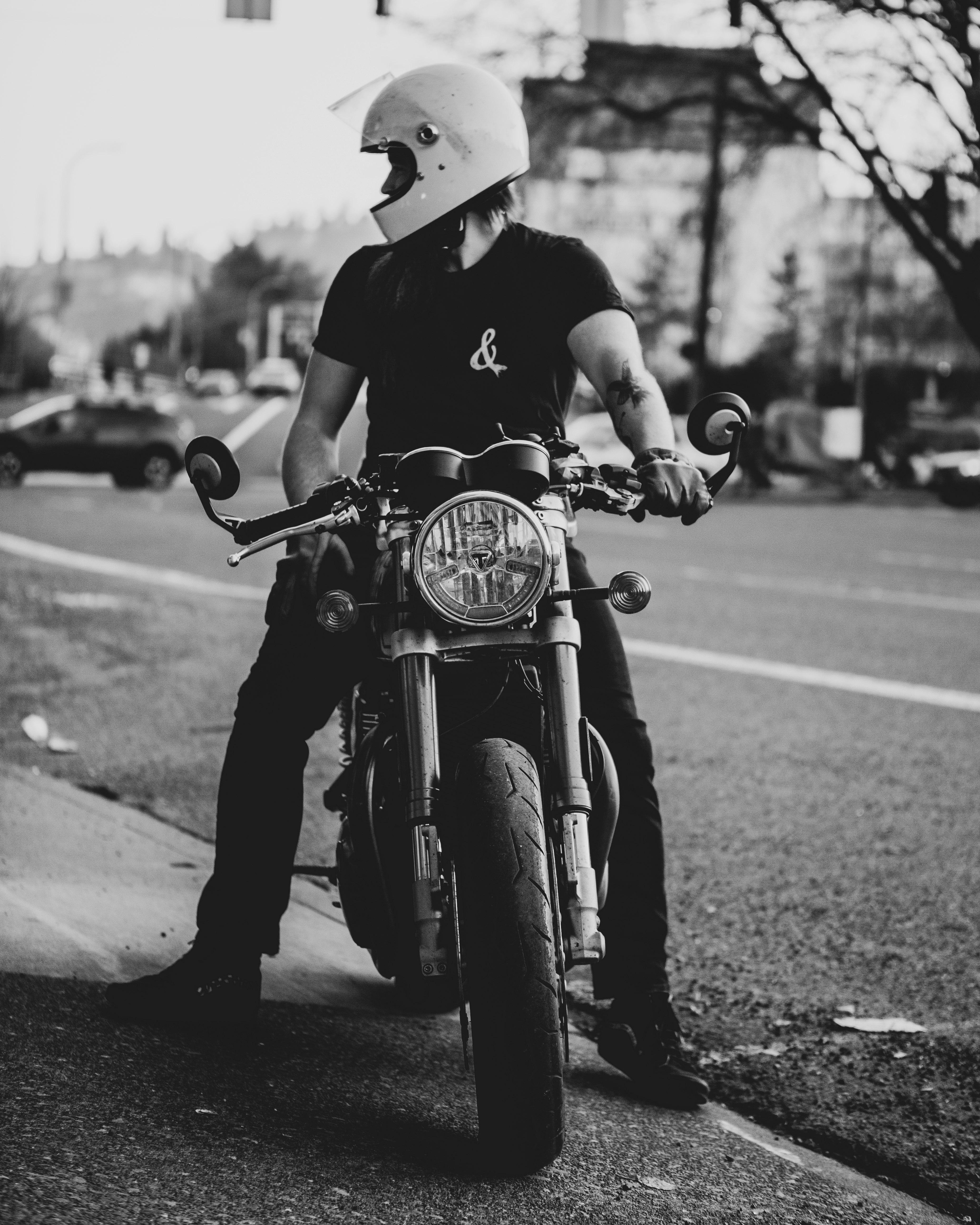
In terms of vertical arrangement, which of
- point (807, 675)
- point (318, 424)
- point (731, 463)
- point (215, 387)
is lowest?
point (807, 675)

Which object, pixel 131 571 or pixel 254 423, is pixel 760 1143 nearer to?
pixel 131 571

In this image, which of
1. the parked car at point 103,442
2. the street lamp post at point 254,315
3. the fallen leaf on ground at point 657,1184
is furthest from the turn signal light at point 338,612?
the street lamp post at point 254,315

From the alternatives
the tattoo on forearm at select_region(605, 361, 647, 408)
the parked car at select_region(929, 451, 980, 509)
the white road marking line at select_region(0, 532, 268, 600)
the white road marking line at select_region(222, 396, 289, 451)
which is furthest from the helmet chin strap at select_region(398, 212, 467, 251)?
the white road marking line at select_region(222, 396, 289, 451)

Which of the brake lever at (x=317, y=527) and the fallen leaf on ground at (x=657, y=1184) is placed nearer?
the fallen leaf on ground at (x=657, y=1184)

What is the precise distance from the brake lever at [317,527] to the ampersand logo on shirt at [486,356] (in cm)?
52

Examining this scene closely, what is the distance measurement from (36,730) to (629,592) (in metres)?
3.77

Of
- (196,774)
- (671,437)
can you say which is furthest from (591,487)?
(196,774)

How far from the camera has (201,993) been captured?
10.1 ft

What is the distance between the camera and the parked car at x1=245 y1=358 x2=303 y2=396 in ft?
266

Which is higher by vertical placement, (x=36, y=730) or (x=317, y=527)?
(x=317, y=527)

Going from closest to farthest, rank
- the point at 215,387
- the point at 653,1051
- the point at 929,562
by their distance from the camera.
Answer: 1. the point at 653,1051
2. the point at 929,562
3. the point at 215,387

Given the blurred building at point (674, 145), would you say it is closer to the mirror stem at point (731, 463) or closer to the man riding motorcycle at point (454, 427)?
the man riding motorcycle at point (454, 427)

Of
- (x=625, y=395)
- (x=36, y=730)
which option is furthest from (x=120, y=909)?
(x=36, y=730)

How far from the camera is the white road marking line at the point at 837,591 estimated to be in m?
11.4
